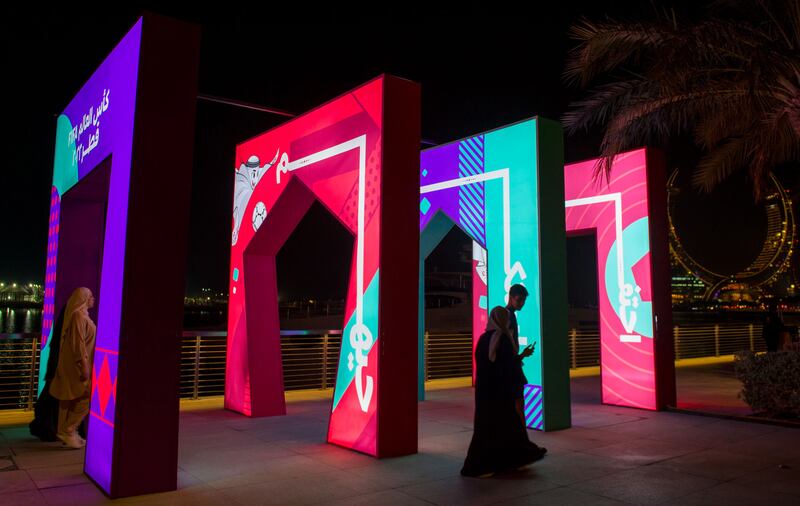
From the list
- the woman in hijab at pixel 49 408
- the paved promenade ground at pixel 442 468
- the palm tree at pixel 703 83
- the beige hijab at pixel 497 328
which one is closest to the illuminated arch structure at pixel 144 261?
the paved promenade ground at pixel 442 468

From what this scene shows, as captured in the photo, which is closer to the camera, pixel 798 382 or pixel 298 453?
pixel 298 453

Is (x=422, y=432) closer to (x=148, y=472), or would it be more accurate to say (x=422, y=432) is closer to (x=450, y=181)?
(x=148, y=472)

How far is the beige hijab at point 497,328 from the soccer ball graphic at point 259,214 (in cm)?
448

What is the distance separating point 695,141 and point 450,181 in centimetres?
399

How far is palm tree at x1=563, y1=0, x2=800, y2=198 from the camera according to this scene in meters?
7.09

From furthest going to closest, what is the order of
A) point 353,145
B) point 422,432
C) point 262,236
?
point 262,236
point 422,432
point 353,145

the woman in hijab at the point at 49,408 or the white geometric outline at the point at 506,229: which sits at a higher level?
the white geometric outline at the point at 506,229

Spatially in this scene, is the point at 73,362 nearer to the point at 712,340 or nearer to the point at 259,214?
the point at 259,214

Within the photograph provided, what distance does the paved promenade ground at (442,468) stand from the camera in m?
4.54

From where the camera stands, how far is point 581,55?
26.2 ft

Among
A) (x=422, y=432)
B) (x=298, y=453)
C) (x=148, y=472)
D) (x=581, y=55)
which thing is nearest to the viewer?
(x=148, y=472)

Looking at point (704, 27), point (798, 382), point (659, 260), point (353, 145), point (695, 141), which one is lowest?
point (798, 382)

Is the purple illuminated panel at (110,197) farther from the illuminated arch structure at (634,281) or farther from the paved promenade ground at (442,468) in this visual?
the illuminated arch structure at (634,281)

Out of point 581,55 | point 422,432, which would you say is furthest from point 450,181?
point 422,432
